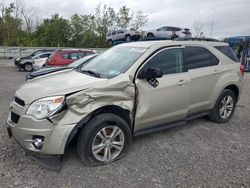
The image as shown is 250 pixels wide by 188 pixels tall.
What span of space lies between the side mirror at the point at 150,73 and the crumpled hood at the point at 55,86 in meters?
0.56

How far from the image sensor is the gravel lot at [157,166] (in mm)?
2770

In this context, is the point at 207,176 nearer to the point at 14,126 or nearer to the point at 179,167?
the point at 179,167

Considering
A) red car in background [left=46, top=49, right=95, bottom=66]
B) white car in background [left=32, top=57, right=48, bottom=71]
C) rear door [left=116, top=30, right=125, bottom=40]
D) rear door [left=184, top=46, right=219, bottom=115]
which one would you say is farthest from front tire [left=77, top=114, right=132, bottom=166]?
rear door [left=116, top=30, right=125, bottom=40]

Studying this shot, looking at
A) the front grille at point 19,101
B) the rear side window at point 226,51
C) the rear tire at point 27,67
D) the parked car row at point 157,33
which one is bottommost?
the rear tire at point 27,67

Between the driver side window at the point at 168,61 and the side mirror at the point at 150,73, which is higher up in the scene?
the driver side window at the point at 168,61

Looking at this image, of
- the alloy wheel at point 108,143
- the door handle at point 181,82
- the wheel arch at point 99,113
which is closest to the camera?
the wheel arch at point 99,113

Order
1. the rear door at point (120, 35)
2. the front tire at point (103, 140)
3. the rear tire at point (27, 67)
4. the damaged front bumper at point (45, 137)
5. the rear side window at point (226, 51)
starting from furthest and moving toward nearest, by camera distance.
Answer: the rear door at point (120, 35) < the rear tire at point (27, 67) < the rear side window at point (226, 51) < the front tire at point (103, 140) < the damaged front bumper at point (45, 137)

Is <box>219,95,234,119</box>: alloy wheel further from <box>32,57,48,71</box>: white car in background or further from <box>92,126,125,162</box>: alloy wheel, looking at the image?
<box>32,57,48,71</box>: white car in background

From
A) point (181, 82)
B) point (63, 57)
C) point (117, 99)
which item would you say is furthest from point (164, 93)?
point (63, 57)

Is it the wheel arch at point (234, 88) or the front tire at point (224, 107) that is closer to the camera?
the front tire at point (224, 107)

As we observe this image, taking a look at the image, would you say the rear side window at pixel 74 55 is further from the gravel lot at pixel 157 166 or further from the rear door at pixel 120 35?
the rear door at pixel 120 35

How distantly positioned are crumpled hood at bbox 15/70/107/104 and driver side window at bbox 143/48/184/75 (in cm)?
92

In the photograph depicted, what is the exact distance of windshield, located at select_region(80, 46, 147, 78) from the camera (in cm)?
343

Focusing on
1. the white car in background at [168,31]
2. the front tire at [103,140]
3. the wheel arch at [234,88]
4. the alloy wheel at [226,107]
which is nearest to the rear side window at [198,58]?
the wheel arch at [234,88]
